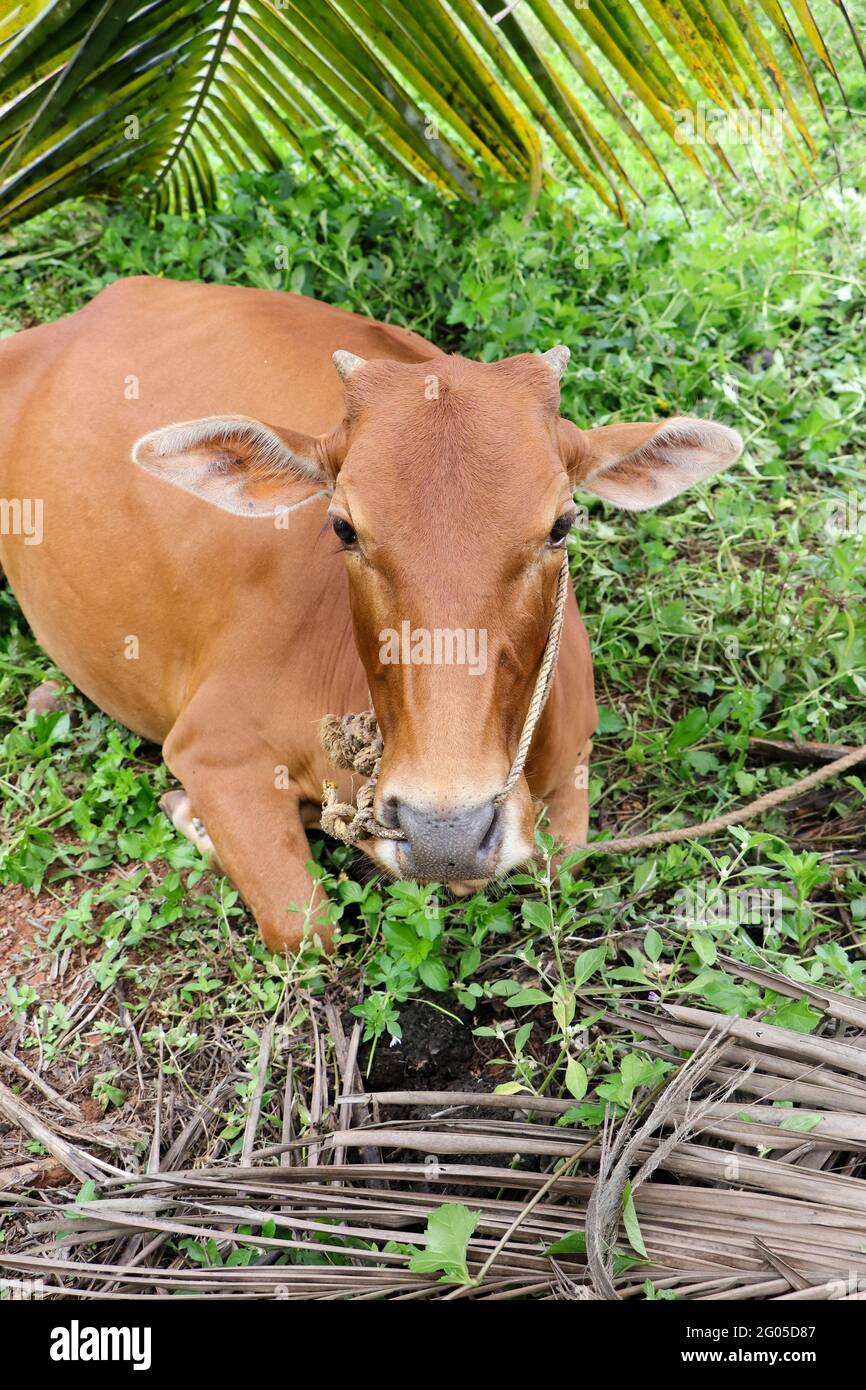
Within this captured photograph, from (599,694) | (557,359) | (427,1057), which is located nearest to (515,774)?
(427,1057)

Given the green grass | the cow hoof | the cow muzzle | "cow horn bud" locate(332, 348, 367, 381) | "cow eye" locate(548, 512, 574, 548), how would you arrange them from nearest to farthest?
the cow muzzle, "cow eye" locate(548, 512, 574, 548), "cow horn bud" locate(332, 348, 367, 381), the green grass, the cow hoof

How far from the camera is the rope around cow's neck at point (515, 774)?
3.10 metres

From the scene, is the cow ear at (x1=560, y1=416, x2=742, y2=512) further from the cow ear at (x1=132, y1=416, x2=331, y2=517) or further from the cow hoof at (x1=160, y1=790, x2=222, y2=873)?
the cow hoof at (x1=160, y1=790, x2=222, y2=873)

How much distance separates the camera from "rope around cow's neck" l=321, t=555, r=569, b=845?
122 inches

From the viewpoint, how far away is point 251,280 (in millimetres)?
5645

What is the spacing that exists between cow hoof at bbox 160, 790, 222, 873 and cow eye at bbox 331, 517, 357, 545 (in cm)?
136

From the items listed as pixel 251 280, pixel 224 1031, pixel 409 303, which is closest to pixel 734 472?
pixel 409 303

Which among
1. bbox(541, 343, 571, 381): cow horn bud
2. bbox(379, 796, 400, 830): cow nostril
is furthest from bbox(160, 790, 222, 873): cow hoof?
bbox(541, 343, 571, 381): cow horn bud

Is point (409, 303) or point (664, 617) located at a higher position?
point (409, 303)

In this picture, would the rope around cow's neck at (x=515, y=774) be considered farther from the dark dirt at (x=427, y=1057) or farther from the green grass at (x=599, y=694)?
the dark dirt at (x=427, y=1057)

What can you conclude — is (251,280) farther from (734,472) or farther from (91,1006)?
(91,1006)

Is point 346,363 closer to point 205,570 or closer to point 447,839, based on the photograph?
point 205,570

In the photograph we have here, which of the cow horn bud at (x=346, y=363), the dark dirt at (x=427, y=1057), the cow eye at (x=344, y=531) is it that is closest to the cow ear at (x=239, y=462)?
the cow horn bud at (x=346, y=363)

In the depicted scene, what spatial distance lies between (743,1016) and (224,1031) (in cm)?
150
